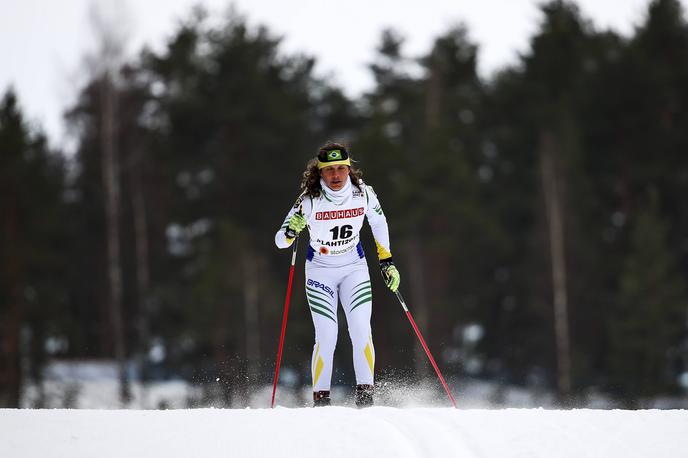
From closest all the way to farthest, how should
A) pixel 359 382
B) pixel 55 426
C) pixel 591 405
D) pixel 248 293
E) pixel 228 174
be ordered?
pixel 55 426 < pixel 359 382 < pixel 591 405 < pixel 248 293 < pixel 228 174

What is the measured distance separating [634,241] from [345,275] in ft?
79.4

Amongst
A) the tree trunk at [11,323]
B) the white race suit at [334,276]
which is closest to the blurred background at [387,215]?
the tree trunk at [11,323]

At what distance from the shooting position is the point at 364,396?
7332 millimetres

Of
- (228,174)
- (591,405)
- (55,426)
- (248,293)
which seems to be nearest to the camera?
(55,426)

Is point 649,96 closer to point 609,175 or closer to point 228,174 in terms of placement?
point 609,175

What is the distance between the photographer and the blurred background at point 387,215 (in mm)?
29078

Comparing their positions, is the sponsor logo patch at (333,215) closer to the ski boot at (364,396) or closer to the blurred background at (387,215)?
the ski boot at (364,396)

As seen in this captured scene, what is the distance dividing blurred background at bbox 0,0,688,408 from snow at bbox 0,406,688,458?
65.7 feet

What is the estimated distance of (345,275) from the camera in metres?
7.46

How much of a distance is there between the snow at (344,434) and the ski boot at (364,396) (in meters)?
1.06

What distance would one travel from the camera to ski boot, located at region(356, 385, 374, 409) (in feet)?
24.0

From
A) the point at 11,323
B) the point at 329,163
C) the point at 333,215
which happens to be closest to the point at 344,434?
the point at 333,215

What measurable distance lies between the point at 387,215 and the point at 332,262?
75.3 feet

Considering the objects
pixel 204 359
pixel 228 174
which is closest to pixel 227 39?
pixel 228 174
